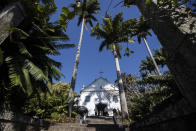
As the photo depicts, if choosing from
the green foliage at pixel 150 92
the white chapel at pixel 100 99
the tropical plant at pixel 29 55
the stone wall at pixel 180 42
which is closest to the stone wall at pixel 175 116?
the stone wall at pixel 180 42

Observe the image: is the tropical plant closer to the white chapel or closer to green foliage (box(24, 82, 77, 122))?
green foliage (box(24, 82, 77, 122))

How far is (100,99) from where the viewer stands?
752 inches

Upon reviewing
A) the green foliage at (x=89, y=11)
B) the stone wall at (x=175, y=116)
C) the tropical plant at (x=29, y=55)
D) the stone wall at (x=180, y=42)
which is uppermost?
the green foliage at (x=89, y=11)

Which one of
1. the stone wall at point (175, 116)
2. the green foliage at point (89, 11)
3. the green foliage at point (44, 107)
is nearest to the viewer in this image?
the stone wall at point (175, 116)

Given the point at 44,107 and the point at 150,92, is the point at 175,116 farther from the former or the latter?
the point at 150,92

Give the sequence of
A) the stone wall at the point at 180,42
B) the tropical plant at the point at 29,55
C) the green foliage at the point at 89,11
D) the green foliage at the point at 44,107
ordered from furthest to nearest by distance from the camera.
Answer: the green foliage at the point at 89,11
the green foliage at the point at 44,107
the tropical plant at the point at 29,55
the stone wall at the point at 180,42

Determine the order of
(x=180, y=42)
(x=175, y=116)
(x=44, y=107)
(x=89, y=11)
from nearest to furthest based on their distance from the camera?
(x=180, y=42) → (x=175, y=116) → (x=44, y=107) → (x=89, y=11)

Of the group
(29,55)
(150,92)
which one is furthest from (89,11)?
(29,55)

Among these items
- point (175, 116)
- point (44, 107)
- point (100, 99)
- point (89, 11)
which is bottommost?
point (175, 116)

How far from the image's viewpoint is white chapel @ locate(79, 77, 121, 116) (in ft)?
59.0

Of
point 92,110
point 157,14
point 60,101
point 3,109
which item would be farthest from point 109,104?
point 157,14

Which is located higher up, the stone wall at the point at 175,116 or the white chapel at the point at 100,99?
the white chapel at the point at 100,99

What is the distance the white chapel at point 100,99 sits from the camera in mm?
17984

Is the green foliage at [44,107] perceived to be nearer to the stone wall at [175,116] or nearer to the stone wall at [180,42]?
the stone wall at [175,116]
